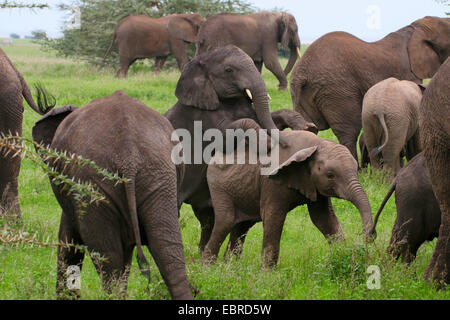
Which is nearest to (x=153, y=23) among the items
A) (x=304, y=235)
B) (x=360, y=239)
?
(x=304, y=235)

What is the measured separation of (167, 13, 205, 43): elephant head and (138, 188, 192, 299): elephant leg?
617 inches

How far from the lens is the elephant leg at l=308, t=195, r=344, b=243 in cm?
654

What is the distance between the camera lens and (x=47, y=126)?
5.37 m

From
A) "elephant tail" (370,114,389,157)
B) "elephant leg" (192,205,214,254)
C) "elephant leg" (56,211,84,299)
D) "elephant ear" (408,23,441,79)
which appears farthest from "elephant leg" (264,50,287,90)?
"elephant leg" (56,211,84,299)

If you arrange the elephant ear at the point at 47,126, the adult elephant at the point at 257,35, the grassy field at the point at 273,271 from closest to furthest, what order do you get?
the grassy field at the point at 273,271 → the elephant ear at the point at 47,126 → the adult elephant at the point at 257,35

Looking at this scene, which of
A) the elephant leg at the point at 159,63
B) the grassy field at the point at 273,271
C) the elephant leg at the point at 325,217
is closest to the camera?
the grassy field at the point at 273,271

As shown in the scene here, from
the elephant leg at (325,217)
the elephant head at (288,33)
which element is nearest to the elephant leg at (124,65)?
the elephant head at (288,33)

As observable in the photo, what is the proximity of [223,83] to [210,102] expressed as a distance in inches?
8.2

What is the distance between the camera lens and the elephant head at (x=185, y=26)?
65.3 feet

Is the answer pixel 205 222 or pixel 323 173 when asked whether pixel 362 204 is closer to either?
pixel 323 173

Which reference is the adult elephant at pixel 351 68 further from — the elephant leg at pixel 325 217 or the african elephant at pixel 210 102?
the elephant leg at pixel 325 217

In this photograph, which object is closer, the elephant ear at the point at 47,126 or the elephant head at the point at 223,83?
the elephant ear at the point at 47,126

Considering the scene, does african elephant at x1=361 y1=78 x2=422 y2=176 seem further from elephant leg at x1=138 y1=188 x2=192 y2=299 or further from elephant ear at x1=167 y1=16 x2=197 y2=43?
elephant ear at x1=167 y1=16 x2=197 y2=43

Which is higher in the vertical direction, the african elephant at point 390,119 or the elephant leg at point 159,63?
the african elephant at point 390,119
